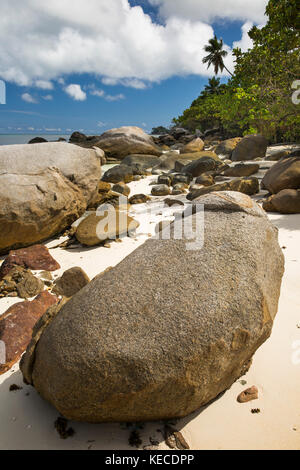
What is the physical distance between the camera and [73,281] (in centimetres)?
391

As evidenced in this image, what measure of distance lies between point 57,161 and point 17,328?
457 cm

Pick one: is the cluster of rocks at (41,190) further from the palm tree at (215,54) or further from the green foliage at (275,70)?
the palm tree at (215,54)

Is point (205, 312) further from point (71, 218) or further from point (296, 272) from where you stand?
point (71, 218)

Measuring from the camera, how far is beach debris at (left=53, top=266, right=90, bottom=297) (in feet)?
12.5

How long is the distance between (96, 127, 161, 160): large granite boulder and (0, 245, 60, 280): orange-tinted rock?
16915 mm

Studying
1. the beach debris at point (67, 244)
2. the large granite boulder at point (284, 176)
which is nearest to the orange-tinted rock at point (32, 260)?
the beach debris at point (67, 244)

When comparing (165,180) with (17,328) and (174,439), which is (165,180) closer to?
(17,328)

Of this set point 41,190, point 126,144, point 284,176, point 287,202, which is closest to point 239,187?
point 284,176

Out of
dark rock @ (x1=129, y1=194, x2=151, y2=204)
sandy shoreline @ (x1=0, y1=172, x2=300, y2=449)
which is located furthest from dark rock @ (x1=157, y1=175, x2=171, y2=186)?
sandy shoreline @ (x1=0, y1=172, x2=300, y2=449)

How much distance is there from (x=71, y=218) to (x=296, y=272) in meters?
4.80

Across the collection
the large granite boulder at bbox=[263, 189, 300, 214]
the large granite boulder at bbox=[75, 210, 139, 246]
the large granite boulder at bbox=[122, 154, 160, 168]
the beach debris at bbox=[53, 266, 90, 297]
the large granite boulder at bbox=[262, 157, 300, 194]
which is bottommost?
the beach debris at bbox=[53, 266, 90, 297]

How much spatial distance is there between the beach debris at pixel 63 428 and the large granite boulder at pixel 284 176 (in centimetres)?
714

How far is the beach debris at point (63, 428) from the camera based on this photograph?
2.12 metres

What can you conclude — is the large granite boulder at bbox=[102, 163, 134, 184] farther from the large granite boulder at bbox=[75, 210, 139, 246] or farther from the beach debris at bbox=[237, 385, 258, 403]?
the beach debris at bbox=[237, 385, 258, 403]
